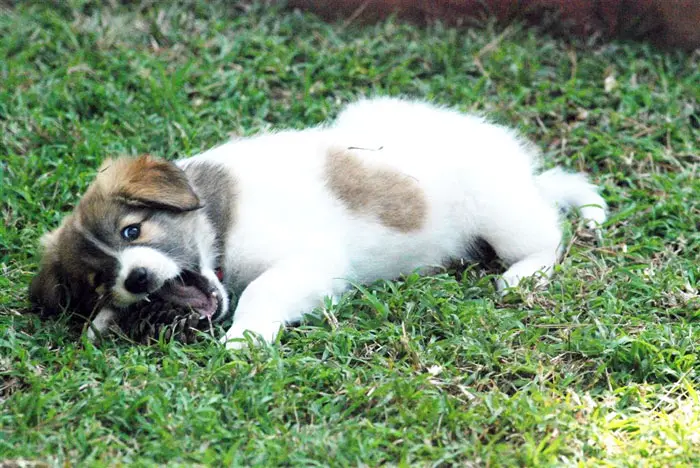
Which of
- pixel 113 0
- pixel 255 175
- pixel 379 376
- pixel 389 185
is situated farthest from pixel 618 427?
pixel 113 0

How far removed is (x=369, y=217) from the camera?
15.9ft

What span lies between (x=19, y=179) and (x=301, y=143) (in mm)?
1782

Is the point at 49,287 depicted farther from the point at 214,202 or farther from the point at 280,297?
the point at 280,297

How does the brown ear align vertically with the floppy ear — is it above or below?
above

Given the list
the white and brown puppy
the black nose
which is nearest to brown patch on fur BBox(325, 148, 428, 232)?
the white and brown puppy

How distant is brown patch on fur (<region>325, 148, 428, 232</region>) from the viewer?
484cm

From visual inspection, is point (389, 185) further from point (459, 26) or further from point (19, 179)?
point (459, 26)

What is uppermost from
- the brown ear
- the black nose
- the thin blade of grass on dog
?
the brown ear

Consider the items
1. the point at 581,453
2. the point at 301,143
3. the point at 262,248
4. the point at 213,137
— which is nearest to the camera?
the point at 581,453

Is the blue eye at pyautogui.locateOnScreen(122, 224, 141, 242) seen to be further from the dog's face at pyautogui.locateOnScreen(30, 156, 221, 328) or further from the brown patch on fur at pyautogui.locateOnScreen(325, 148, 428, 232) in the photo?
the brown patch on fur at pyautogui.locateOnScreen(325, 148, 428, 232)

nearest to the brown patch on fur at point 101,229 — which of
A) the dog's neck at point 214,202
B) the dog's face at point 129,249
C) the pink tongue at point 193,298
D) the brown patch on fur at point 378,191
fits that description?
the dog's face at point 129,249

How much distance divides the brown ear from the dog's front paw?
1.94ft

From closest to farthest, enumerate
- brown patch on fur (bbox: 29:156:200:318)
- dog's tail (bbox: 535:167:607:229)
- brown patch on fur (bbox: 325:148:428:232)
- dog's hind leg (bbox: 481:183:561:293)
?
brown patch on fur (bbox: 29:156:200:318)
brown patch on fur (bbox: 325:148:428:232)
dog's hind leg (bbox: 481:183:561:293)
dog's tail (bbox: 535:167:607:229)

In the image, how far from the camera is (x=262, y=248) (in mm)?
4629
